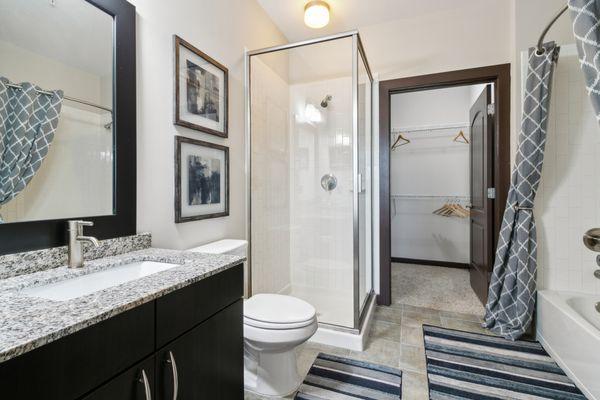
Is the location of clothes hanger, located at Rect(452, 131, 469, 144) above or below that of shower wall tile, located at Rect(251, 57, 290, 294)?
above

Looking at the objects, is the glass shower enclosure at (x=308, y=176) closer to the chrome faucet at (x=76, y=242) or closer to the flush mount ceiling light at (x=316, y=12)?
the flush mount ceiling light at (x=316, y=12)

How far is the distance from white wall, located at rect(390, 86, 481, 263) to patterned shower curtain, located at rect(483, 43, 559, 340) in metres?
1.95

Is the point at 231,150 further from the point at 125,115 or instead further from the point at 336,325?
the point at 336,325

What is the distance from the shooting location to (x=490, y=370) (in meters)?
1.76

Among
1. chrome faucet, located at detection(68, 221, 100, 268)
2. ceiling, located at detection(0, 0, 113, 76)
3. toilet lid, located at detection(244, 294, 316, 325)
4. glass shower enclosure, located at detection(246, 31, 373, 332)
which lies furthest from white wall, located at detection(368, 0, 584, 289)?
chrome faucet, located at detection(68, 221, 100, 268)

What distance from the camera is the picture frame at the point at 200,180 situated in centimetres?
163

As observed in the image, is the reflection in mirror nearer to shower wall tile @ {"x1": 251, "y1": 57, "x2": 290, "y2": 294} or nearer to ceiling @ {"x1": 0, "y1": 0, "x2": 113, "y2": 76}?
ceiling @ {"x1": 0, "y1": 0, "x2": 113, "y2": 76}

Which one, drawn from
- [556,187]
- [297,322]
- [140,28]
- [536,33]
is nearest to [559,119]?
[556,187]

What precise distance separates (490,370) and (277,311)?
4.44ft

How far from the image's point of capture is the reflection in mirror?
38.9 inches

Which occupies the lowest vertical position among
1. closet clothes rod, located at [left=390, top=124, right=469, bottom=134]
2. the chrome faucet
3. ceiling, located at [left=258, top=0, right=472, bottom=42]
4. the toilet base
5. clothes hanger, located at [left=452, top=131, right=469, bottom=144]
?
the toilet base

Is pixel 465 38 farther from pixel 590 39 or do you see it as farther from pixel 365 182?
pixel 590 39

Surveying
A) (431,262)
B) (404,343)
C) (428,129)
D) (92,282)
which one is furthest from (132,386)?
(428,129)

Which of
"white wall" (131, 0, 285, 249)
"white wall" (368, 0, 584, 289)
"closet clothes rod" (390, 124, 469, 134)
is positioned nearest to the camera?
"white wall" (131, 0, 285, 249)
